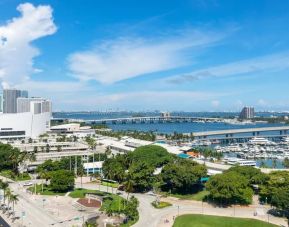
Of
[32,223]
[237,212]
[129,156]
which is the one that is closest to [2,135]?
[129,156]

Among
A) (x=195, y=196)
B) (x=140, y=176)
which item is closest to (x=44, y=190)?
(x=140, y=176)

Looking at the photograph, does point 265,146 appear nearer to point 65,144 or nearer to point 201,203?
point 65,144

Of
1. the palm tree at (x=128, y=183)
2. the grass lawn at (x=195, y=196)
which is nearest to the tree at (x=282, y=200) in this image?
the grass lawn at (x=195, y=196)

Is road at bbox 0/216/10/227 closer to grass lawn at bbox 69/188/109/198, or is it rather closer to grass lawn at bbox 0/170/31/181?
grass lawn at bbox 69/188/109/198

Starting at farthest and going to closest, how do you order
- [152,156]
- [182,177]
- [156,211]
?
1. [152,156]
2. [182,177]
3. [156,211]

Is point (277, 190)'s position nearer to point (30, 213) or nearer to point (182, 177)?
point (182, 177)

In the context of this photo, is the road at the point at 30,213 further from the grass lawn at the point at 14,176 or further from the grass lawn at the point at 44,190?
the grass lawn at the point at 14,176
